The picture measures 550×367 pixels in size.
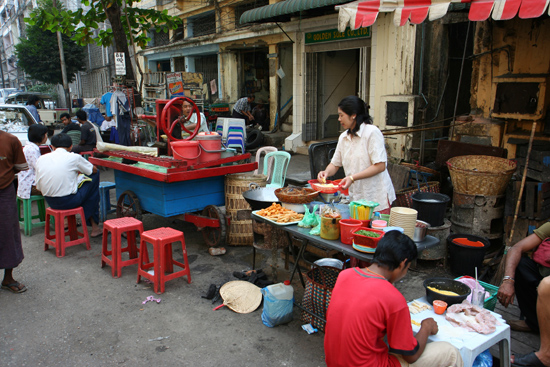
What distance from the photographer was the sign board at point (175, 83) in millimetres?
13328

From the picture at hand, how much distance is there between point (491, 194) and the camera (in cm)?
490

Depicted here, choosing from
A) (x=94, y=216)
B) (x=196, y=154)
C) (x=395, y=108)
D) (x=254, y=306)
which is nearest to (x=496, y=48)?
(x=395, y=108)

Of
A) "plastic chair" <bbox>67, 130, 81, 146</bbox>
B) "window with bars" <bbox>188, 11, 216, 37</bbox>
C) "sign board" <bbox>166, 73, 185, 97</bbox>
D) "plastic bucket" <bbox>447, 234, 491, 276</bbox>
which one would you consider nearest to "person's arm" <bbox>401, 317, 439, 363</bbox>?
"plastic bucket" <bbox>447, 234, 491, 276</bbox>

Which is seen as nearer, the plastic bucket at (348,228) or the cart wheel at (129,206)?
the plastic bucket at (348,228)

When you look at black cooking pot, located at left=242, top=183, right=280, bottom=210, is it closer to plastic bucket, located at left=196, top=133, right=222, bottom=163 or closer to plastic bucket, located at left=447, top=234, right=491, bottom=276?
plastic bucket, located at left=196, top=133, right=222, bottom=163

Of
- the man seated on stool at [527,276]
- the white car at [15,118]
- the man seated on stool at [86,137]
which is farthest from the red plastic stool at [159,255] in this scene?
the white car at [15,118]

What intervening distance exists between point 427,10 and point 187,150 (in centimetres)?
305

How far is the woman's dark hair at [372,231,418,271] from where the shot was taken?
2.22 m

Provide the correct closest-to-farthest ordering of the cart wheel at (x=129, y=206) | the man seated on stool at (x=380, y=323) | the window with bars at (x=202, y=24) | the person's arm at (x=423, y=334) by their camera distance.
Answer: the man seated on stool at (x=380, y=323) → the person's arm at (x=423, y=334) → the cart wheel at (x=129, y=206) → the window with bars at (x=202, y=24)

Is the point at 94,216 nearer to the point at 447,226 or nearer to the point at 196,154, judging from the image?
the point at 196,154

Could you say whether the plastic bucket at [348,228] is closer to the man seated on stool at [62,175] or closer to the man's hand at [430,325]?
the man's hand at [430,325]

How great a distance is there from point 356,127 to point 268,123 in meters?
10.7

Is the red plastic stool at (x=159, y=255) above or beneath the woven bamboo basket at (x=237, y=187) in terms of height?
beneath

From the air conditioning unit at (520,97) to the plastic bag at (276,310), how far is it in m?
4.60
